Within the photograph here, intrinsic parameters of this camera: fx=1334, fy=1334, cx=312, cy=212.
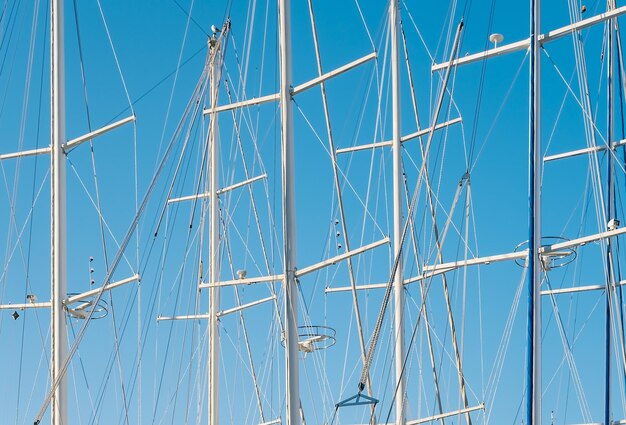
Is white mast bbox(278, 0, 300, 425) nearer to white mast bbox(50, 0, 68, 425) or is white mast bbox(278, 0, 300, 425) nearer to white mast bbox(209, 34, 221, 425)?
white mast bbox(50, 0, 68, 425)

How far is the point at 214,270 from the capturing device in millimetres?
29719

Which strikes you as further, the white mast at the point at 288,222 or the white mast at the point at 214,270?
the white mast at the point at 214,270

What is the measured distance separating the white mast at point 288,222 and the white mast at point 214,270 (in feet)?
23.1

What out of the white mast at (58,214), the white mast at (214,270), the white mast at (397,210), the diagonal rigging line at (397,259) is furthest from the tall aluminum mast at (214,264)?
the diagonal rigging line at (397,259)

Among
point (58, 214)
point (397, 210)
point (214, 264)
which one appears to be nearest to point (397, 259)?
point (397, 210)

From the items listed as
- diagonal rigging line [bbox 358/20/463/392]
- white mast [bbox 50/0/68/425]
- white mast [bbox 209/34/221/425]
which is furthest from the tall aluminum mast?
diagonal rigging line [bbox 358/20/463/392]

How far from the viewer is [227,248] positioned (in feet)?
110

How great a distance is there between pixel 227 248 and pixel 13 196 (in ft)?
23.2

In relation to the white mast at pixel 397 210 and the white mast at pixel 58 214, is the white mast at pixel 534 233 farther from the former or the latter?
the white mast at pixel 58 214

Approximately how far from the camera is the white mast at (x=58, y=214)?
22250mm

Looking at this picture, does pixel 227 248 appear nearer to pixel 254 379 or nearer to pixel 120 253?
pixel 254 379

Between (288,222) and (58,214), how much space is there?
A: 5.21 m

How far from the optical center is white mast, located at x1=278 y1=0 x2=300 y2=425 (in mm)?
20031

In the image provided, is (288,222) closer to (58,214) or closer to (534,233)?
(534,233)
